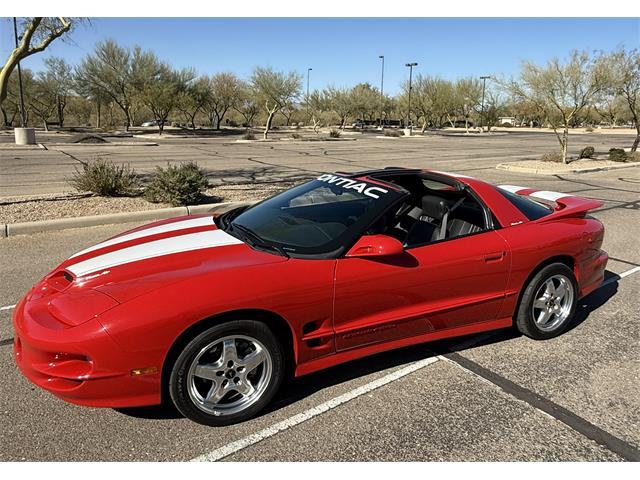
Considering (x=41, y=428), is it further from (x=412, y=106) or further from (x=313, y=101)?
(x=313, y=101)

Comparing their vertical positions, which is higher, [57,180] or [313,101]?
[313,101]

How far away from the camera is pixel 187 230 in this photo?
364cm

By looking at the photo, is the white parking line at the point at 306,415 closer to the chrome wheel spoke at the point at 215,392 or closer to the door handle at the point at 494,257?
the chrome wheel spoke at the point at 215,392

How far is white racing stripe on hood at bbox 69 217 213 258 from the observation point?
11.7 feet

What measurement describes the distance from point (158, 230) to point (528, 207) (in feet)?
9.78

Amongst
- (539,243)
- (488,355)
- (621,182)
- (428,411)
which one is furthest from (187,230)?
(621,182)

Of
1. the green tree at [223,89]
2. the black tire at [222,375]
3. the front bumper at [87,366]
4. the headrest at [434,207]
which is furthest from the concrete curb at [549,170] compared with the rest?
the green tree at [223,89]

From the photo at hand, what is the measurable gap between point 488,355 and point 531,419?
0.81m

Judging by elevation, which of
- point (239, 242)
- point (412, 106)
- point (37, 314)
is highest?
point (412, 106)

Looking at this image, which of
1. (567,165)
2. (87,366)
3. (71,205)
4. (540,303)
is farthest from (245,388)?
(567,165)

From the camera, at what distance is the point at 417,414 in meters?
2.93

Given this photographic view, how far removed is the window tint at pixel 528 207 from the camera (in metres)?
3.97

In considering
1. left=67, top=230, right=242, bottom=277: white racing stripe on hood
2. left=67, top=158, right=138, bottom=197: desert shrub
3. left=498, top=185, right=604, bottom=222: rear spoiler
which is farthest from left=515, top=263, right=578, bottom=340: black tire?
left=67, top=158, right=138, bottom=197: desert shrub

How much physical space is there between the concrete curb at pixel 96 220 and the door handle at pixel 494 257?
19.4 feet
